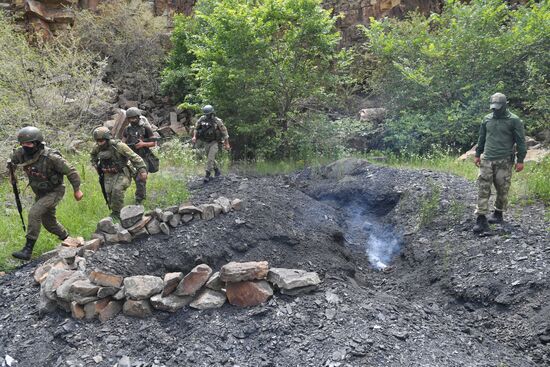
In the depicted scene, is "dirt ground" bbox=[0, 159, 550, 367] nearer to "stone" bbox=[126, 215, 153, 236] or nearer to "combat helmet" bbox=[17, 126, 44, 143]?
"stone" bbox=[126, 215, 153, 236]

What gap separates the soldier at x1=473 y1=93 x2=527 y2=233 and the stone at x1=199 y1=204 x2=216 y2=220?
12.2ft

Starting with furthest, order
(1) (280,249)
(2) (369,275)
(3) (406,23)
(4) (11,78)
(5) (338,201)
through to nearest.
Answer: (3) (406,23) → (4) (11,78) → (5) (338,201) → (2) (369,275) → (1) (280,249)


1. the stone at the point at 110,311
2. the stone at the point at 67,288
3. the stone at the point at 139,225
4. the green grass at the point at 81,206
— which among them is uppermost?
the stone at the point at 139,225

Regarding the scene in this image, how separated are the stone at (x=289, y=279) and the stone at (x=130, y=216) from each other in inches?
82.2

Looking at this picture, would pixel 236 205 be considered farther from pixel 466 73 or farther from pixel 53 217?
pixel 466 73

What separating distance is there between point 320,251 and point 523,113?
9170mm

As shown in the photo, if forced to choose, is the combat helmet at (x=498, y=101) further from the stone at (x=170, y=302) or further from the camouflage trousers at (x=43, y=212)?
the camouflage trousers at (x=43, y=212)

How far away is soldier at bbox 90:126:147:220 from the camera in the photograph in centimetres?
652

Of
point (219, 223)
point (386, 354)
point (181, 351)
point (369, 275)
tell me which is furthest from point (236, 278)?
point (369, 275)

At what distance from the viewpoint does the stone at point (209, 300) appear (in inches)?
166

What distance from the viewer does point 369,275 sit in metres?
6.18

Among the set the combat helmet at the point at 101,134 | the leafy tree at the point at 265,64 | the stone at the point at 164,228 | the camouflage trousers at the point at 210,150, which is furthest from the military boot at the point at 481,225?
the leafy tree at the point at 265,64

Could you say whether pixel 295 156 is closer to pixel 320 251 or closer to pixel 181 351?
pixel 320 251

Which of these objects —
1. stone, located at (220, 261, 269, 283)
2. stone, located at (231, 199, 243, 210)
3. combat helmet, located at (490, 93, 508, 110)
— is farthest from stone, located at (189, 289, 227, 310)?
combat helmet, located at (490, 93, 508, 110)
